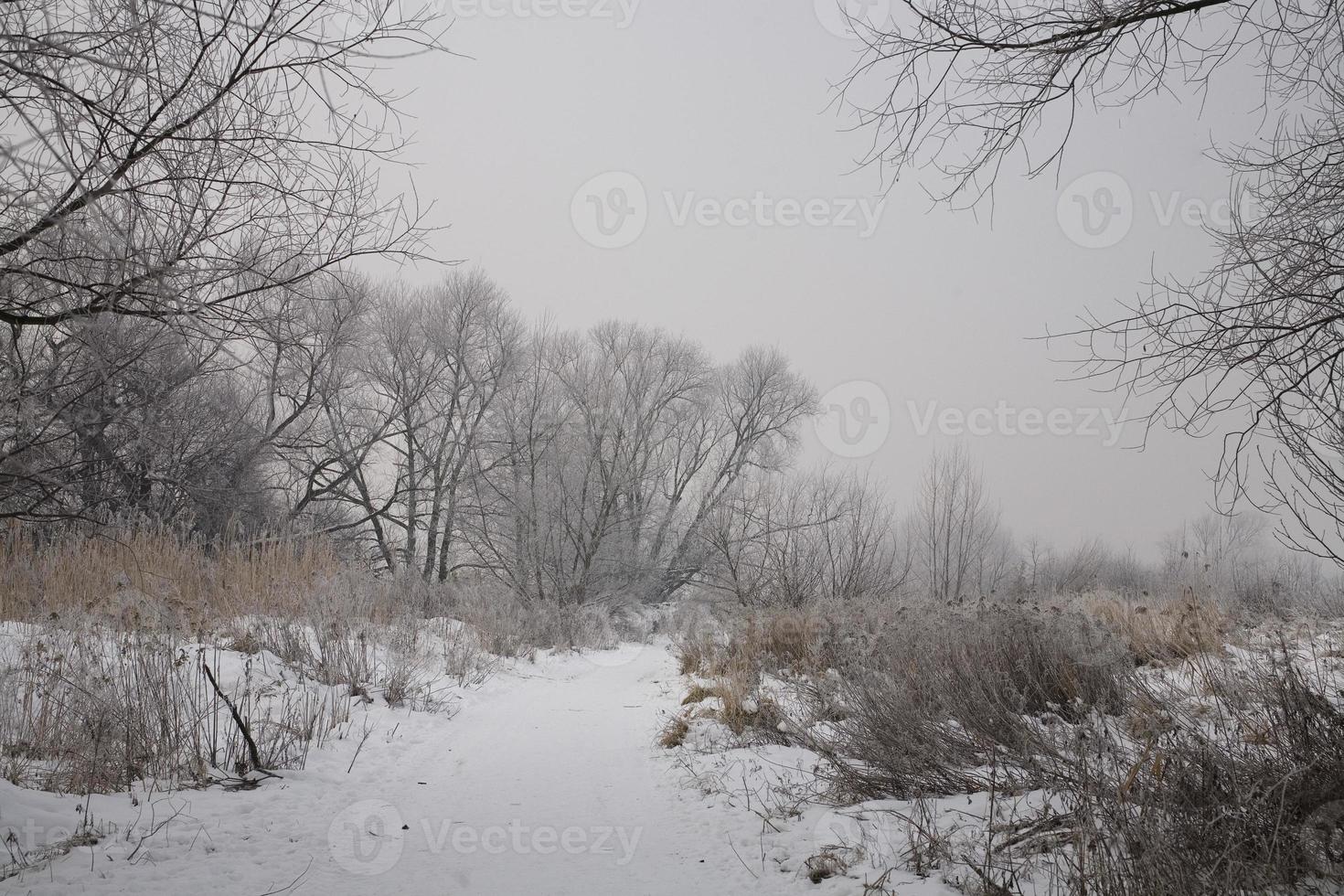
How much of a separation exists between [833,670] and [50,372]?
605cm

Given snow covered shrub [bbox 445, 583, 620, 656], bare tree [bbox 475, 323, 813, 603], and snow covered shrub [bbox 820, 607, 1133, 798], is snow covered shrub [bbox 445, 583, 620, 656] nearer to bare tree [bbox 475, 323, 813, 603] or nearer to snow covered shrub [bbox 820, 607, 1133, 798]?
bare tree [bbox 475, 323, 813, 603]

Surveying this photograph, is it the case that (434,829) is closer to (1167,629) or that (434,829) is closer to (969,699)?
(969,699)

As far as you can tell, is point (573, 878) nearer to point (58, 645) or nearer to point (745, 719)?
point (745, 719)

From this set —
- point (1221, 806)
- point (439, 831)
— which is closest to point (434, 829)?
point (439, 831)

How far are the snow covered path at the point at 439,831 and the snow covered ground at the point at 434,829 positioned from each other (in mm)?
10

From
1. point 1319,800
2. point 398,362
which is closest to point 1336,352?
point 1319,800

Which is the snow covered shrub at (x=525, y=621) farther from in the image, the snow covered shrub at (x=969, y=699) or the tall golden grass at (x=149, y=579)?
the snow covered shrub at (x=969, y=699)

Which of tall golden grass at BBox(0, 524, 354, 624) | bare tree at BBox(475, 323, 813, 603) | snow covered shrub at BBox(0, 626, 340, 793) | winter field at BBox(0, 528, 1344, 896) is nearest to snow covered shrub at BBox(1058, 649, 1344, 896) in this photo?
winter field at BBox(0, 528, 1344, 896)

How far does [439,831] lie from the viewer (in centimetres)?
350

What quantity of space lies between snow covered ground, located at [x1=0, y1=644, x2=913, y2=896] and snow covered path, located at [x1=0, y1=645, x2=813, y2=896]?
0.03 ft

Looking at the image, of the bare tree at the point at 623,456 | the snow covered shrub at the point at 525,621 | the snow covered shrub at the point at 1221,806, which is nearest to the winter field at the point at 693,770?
the snow covered shrub at the point at 1221,806

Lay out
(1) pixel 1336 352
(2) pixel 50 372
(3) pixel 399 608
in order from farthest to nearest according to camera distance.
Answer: (3) pixel 399 608
(2) pixel 50 372
(1) pixel 1336 352

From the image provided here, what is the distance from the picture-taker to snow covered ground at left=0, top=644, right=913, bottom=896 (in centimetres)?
256

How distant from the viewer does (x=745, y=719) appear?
220 inches
